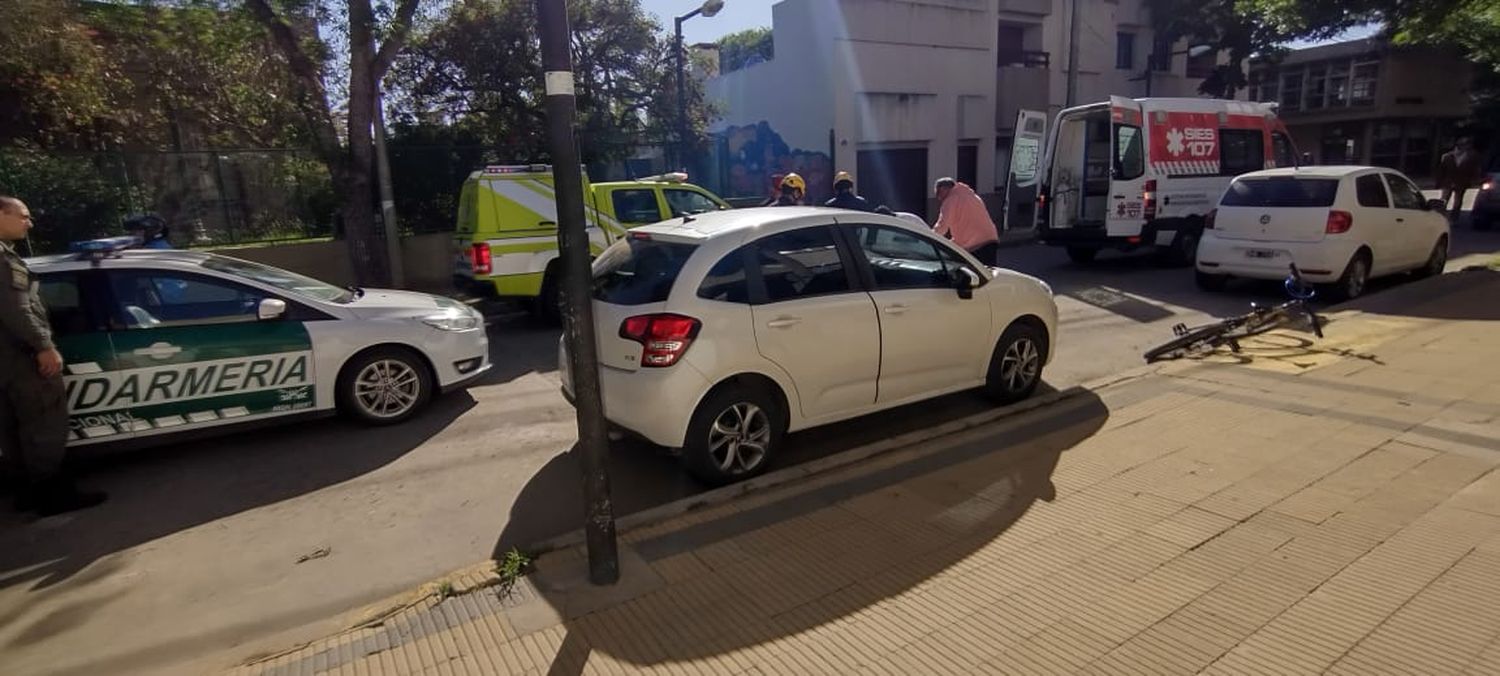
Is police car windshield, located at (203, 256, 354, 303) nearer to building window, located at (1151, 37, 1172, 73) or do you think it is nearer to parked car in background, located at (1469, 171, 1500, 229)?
parked car in background, located at (1469, 171, 1500, 229)

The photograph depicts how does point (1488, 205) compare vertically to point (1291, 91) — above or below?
below

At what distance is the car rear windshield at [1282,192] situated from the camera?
890 centimetres

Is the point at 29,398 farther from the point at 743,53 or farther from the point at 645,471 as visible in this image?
the point at 743,53

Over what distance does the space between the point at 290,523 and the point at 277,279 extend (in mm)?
2214

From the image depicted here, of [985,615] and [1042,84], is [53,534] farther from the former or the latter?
[1042,84]

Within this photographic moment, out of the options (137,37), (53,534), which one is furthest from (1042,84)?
(53,534)

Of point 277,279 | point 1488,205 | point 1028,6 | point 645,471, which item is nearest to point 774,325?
point 645,471

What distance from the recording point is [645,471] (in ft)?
15.5

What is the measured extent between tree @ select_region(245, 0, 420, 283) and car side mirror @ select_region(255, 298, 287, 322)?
610 cm

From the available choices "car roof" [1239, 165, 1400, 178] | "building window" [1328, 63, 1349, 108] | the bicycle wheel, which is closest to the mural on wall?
"car roof" [1239, 165, 1400, 178]

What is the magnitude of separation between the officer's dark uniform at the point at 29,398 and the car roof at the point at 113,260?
52 centimetres

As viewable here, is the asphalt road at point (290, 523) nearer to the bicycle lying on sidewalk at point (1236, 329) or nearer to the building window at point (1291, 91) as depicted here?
the bicycle lying on sidewalk at point (1236, 329)

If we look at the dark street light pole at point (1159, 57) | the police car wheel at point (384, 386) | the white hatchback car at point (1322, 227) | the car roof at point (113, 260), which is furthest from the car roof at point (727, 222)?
the dark street light pole at point (1159, 57)

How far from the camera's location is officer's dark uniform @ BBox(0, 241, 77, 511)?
4086 millimetres
